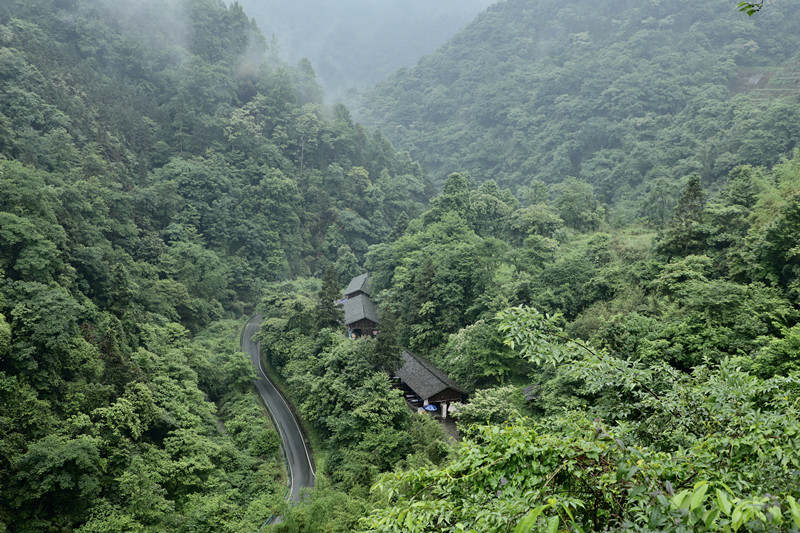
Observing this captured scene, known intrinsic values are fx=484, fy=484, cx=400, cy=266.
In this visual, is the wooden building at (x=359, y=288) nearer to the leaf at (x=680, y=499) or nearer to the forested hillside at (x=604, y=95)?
the forested hillside at (x=604, y=95)

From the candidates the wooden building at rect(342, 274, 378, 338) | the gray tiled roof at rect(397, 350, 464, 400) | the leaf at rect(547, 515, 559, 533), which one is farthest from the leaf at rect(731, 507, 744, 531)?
the wooden building at rect(342, 274, 378, 338)

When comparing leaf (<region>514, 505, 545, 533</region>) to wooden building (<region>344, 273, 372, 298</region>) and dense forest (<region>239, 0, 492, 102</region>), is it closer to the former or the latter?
wooden building (<region>344, 273, 372, 298</region>)

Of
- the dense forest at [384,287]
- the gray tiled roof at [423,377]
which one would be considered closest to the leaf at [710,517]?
the dense forest at [384,287]

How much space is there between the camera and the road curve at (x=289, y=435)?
20000 millimetres

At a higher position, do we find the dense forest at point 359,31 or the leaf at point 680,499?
the dense forest at point 359,31

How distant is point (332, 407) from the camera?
2106 cm

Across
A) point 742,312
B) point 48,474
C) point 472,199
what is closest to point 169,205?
point 472,199

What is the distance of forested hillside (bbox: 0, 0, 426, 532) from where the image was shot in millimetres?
16016

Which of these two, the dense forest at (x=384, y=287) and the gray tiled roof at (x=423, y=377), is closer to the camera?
the dense forest at (x=384, y=287)

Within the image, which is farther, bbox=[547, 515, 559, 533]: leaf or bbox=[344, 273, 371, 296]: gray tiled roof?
bbox=[344, 273, 371, 296]: gray tiled roof

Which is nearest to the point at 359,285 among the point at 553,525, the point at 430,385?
the point at 430,385

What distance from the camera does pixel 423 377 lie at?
74.6ft

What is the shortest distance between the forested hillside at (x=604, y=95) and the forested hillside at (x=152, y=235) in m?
15.7

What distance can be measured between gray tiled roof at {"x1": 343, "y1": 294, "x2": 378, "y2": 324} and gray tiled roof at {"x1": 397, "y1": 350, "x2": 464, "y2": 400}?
743cm
